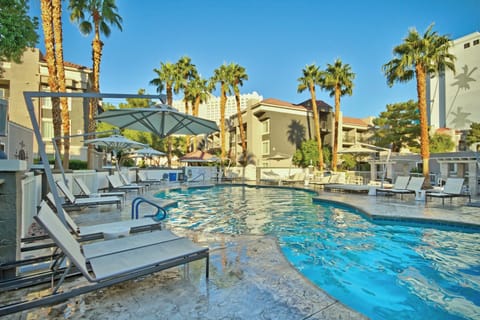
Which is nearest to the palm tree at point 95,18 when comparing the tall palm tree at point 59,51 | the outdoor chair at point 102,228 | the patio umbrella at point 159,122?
the tall palm tree at point 59,51

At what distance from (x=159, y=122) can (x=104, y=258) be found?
3473 millimetres

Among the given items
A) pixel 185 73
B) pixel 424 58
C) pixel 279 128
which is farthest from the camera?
pixel 279 128

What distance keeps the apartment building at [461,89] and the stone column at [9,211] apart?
131 feet

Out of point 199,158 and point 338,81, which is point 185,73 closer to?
point 199,158

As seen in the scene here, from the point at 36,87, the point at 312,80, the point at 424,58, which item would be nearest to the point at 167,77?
the point at 36,87

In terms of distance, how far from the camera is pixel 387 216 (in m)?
7.80

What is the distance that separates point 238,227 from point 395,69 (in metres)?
14.7

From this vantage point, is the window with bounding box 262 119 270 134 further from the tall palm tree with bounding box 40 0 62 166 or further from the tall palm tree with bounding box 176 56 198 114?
the tall palm tree with bounding box 40 0 62 166

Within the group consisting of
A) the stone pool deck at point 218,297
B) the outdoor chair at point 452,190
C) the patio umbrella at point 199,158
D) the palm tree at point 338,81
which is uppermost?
the palm tree at point 338,81

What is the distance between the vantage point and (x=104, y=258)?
287cm

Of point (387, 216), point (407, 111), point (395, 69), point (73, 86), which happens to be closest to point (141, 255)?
point (387, 216)

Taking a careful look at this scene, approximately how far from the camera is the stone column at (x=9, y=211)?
2.91 metres

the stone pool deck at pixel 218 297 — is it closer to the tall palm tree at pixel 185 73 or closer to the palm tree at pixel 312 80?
the palm tree at pixel 312 80

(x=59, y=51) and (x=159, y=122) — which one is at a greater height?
(x=59, y=51)
